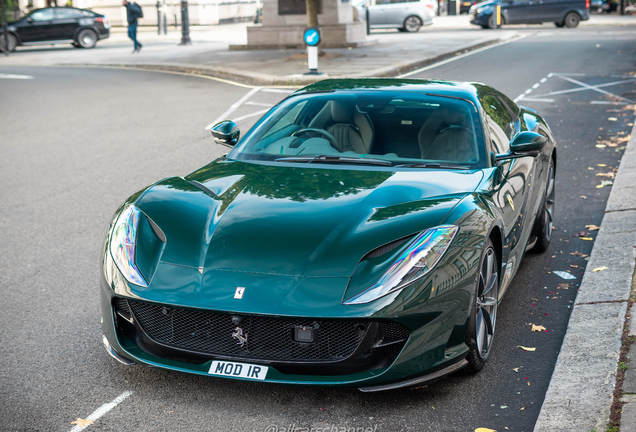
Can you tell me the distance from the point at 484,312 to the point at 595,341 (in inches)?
29.6

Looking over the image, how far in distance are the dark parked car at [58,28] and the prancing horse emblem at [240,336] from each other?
99.6ft

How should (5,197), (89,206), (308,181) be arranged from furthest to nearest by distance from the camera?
(5,197)
(89,206)
(308,181)

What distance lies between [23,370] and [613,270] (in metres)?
4.03

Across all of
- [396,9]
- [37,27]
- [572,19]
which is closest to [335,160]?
[37,27]

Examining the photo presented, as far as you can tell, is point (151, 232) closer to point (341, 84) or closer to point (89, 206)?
point (341, 84)

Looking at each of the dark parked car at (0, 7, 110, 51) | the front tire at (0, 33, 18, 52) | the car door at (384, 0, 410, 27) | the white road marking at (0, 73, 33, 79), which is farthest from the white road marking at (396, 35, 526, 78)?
the front tire at (0, 33, 18, 52)

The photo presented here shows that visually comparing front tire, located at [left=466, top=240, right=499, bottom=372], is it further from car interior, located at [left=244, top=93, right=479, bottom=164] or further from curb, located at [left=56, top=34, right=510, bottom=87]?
curb, located at [left=56, top=34, right=510, bottom=87]

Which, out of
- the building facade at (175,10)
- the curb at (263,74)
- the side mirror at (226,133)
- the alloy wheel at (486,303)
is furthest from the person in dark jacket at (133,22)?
the alloy wheel at (486,303)

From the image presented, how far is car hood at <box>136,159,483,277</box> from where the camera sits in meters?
3.69

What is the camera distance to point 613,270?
545 cm

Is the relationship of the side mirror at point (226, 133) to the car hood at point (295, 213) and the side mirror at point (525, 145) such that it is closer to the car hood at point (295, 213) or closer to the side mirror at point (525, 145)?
the car hood at point (295, 213)

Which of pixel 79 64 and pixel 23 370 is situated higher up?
pixel 79 64

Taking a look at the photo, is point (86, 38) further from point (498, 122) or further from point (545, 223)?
point (498, 122)

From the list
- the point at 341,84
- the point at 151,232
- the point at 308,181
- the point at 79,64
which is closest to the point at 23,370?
the point at 151,232
